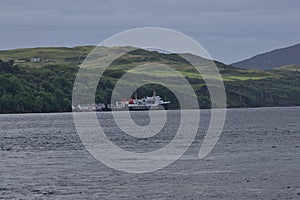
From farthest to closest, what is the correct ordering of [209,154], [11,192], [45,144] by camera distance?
[45,144] → [209,154] → [11,192]

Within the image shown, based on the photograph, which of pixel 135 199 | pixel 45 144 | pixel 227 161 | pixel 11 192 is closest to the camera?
pixel 135 199

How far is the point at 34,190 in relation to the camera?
6281 cm

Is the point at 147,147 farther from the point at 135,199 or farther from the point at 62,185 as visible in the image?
the point at 135,199

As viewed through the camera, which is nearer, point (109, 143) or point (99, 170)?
point (99, 170)

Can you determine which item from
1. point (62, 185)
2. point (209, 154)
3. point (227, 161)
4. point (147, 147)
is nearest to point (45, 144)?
point (147, 147)

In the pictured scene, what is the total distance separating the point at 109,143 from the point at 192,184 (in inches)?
2223

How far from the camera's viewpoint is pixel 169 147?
358 ft

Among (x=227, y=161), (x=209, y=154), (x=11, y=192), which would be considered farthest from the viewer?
(x=209, y=154)

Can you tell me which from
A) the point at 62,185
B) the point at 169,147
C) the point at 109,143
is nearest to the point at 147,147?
the point at 169,147

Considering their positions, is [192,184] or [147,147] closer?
[192,184]

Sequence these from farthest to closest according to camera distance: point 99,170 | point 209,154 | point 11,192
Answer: point 209,154
point 99,170
point 11,192

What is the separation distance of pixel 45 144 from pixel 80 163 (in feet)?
113

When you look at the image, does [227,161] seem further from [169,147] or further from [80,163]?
[169,147]

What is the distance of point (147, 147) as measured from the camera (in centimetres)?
11038
